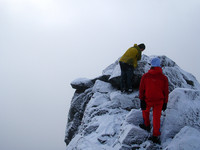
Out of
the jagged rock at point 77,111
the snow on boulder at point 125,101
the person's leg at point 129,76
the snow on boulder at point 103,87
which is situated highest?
the person's leg at point 129,76

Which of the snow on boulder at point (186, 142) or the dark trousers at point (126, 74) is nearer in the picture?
the snow on boulder at point (186, 142)

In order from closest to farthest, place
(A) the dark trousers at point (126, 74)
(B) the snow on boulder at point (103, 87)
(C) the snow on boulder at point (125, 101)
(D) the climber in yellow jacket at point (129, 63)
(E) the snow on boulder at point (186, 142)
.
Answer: (E) the snow on boulder at point (186, 142) < (C) the snow on boulder at point (125, 101) < (D) the climber in yellow jacket at point (129, 63) < (A) the dark trousers at point (126, 74) < (B) the snow on boulder at point (103, 87)

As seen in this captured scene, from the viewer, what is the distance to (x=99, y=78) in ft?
47.8

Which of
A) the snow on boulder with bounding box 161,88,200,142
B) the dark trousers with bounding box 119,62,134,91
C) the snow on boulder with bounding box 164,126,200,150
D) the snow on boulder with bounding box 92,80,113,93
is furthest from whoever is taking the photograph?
the snow on boulder with bounding box 92,80,113,93

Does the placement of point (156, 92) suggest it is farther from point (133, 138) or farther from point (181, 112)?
point (133, 138)

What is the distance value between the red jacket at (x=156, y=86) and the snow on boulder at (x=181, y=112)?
39.6 inches

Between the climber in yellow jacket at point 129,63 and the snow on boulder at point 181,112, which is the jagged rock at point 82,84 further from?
the snow on boulder at point 181,112

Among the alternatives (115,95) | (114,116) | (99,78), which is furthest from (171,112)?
(99,78)

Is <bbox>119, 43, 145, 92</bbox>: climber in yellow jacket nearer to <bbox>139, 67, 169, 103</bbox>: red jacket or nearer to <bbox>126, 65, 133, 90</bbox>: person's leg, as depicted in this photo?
<bbox>126, 65, 133, 90</bbox>: person's leg

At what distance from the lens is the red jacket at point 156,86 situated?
17.7 ft

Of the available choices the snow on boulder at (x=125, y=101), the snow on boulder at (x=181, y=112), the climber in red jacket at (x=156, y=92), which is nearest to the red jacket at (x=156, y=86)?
the climber in red jacket at (x=156, y=92)

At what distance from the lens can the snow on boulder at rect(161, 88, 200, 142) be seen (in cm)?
575

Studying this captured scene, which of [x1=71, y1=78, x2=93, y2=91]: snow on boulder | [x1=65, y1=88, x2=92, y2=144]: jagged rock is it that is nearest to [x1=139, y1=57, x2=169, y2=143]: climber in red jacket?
[x1=65, y1=88, x2=92, y2=144]: jagged rock

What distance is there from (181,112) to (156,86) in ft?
5.62
